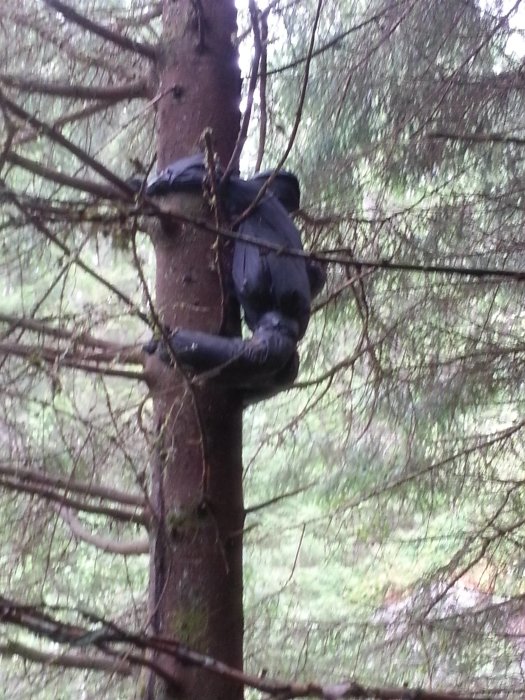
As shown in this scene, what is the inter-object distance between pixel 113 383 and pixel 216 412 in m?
2.44

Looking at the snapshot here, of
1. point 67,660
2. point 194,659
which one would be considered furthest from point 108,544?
point 194,659

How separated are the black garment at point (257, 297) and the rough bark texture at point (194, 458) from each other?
64 mm

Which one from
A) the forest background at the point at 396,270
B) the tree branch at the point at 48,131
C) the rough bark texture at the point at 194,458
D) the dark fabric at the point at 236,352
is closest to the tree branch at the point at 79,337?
the rough bark texture at the point at 194,458

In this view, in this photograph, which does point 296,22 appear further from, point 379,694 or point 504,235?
point 379,694

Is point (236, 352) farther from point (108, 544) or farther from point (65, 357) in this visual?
point (108, 544)

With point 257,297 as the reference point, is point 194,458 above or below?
below

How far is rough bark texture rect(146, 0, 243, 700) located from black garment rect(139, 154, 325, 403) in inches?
2.5

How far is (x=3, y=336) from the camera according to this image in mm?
1974

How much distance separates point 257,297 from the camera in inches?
75.2

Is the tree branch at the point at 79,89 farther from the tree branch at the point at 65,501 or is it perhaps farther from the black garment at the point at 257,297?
the tree branch at the point at 65,501

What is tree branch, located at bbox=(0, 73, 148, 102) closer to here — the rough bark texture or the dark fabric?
the rough bark texture

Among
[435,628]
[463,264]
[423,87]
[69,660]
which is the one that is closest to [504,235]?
[463,264]

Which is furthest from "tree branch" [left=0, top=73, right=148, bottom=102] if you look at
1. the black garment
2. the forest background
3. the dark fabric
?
the dark fabric

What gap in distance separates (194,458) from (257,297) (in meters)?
0.41
